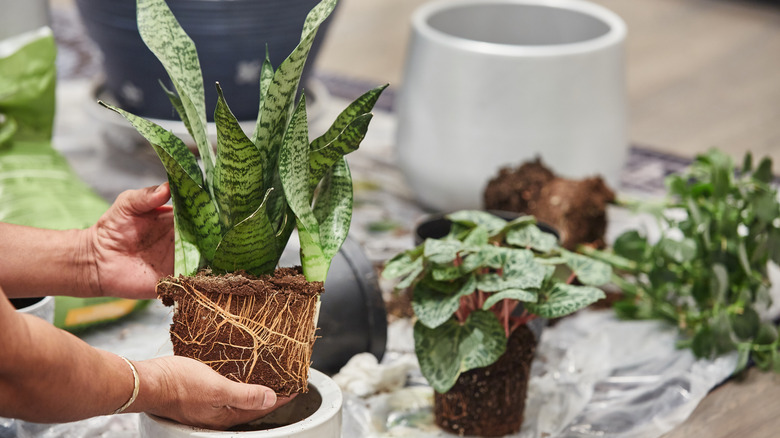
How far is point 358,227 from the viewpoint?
1131mm

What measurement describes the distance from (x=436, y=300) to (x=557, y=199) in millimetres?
299

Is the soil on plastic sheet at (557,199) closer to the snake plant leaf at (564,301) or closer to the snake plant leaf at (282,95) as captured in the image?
the snake plant leaf at (564,301)

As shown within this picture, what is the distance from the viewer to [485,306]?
69 centimetres

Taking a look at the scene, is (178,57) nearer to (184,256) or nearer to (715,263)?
(184,256)

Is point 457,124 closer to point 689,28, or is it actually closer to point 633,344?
point 633,344

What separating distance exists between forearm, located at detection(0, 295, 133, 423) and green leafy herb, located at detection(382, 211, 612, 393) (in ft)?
0.82

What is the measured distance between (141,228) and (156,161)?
21.7 inches

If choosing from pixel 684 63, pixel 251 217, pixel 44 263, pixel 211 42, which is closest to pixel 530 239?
pixel 251 217

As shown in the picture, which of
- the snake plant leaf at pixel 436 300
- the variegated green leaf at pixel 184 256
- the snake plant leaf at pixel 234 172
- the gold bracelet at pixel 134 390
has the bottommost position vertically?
the snake plant leaf at pixel 436 300

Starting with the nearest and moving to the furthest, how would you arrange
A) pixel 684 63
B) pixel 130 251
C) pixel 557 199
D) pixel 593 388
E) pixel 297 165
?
pixel 297 165 → pixel 130 251 → pixel 593 388 → pixel 557 199 → pixel 684 63

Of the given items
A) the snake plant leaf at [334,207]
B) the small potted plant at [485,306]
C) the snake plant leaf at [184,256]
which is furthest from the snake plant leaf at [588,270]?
the snake plant leaf at [184,256]

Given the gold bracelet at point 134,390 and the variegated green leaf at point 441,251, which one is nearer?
the gold bracelet at point 134,390

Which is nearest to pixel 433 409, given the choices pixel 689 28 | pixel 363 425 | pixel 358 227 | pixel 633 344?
pixel 363 425

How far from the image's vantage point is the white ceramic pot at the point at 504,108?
1.04 m
